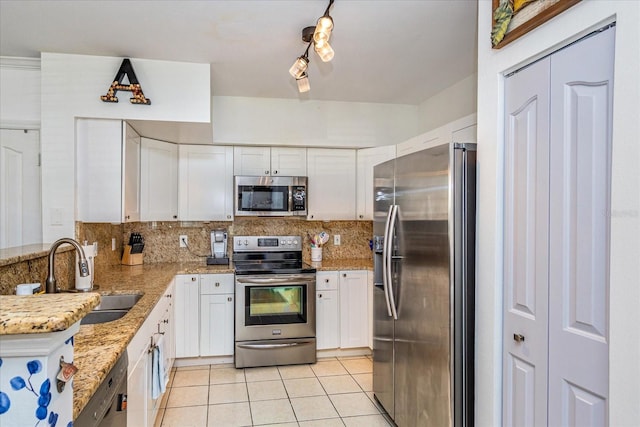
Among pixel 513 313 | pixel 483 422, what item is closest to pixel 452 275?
pixel 513 313

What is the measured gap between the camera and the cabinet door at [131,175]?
2912 millimetres

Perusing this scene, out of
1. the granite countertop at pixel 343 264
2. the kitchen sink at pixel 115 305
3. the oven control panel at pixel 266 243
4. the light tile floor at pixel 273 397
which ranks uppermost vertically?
the oven control panel at pixel 266 243

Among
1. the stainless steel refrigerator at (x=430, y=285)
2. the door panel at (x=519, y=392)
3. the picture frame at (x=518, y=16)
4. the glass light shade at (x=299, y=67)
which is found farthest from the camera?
the glass light shade at (x=299, y=67)

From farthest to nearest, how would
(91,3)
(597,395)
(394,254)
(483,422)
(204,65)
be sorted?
(204,65) < (394,254) < (91,3) < (483,422) < (597,395)

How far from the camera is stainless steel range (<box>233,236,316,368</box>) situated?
353 cm

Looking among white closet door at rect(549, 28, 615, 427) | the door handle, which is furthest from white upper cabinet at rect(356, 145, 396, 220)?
white closet door at rect(549, 28, 615, 427)

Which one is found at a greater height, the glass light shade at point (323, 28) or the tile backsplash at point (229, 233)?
the glass light shade at point (323, 28)

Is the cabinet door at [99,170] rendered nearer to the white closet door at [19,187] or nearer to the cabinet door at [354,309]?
the white closet door at [19,187]

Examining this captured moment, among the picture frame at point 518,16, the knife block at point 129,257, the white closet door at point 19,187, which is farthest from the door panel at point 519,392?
the knife block at point 129,257

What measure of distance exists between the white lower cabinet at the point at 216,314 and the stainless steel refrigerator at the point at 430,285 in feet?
5.15

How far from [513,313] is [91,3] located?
2.60 metres

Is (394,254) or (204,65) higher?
(204,65)

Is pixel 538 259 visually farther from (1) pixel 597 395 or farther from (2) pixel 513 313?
(1) pixel 597 395

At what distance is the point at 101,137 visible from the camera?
2.83m
